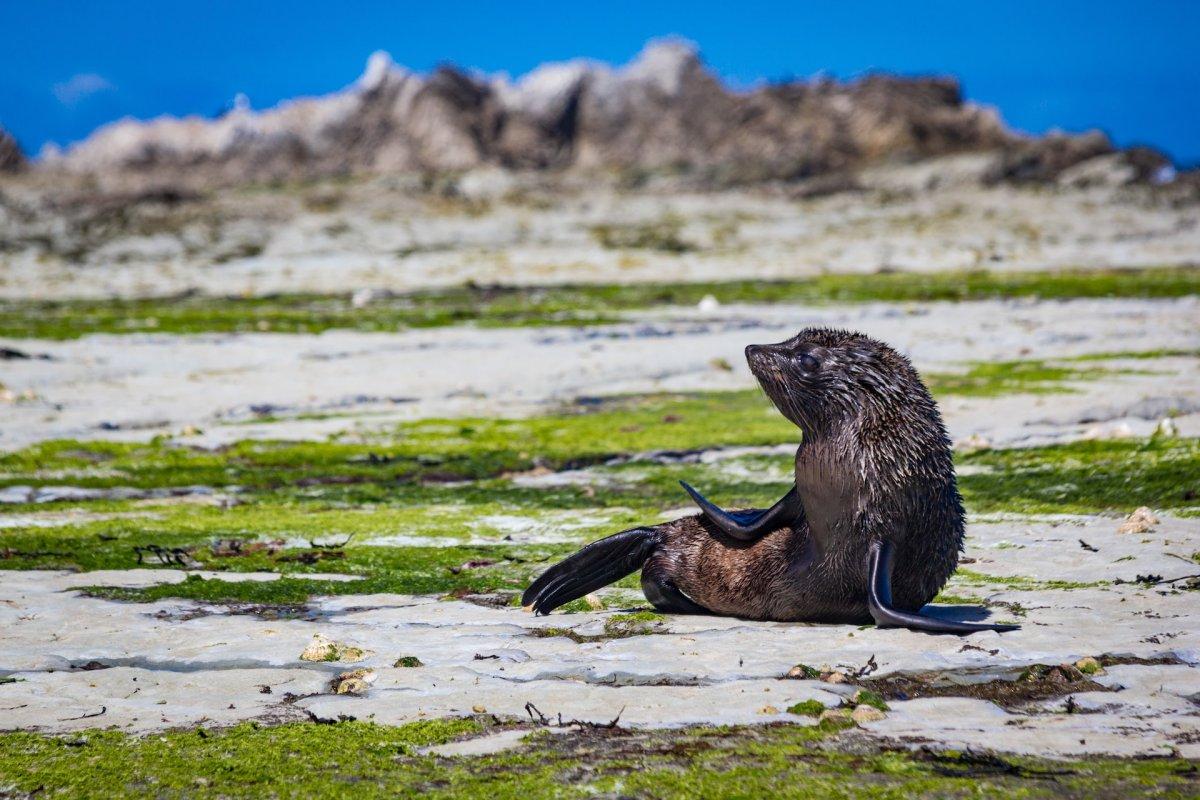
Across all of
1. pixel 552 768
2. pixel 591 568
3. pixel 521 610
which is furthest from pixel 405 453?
pixel 552 768

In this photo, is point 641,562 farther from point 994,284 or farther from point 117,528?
point 994,284

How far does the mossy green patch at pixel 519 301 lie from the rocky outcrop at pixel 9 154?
142 feet

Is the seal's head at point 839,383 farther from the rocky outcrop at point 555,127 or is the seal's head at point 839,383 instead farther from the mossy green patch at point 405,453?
the rocky outcrop at point 555,127

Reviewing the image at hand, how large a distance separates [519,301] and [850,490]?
127ft

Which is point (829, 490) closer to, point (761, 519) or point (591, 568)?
point (761, 519)

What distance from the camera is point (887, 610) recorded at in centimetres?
844

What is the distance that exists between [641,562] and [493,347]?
78.7ft

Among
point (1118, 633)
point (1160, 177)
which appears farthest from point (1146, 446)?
point (1160, 177)

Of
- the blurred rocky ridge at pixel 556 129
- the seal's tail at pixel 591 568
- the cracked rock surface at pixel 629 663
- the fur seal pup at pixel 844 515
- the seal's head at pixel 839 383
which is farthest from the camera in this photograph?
the blurred rocky ridge at pixel 556 129

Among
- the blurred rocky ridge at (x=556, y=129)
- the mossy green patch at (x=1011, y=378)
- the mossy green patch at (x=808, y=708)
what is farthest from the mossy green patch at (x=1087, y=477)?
the blurred rocky ridge at (x=556, y=129)

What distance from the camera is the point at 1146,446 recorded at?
16578mm

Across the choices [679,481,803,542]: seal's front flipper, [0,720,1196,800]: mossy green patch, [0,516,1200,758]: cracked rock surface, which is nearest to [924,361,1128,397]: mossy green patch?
[0,516,1200,758]: cracked rock surface

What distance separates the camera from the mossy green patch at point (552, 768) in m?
5.75

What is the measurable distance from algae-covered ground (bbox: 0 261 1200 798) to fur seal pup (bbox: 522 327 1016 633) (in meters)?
0.33
